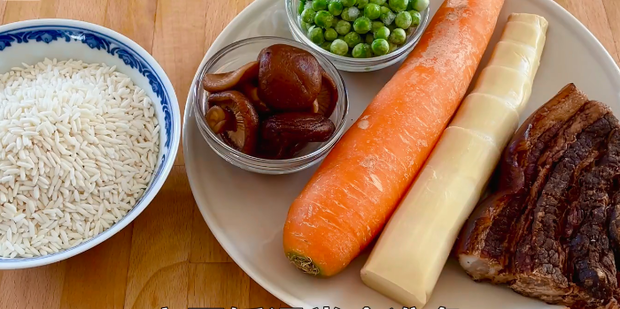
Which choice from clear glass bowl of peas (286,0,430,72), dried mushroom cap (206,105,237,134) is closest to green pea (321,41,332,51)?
clear glass bowl of peas (286,0,430,72)

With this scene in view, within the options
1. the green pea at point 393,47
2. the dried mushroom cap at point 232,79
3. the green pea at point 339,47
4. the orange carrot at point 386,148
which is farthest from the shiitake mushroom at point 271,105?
the green pea at point 393,47

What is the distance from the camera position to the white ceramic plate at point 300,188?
1.47 metres

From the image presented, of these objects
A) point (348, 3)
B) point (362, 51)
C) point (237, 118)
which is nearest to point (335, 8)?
point (348, 3)

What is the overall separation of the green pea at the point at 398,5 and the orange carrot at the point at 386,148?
14 centimetres

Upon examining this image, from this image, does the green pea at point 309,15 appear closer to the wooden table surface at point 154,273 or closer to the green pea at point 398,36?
the green pea at point 398,36

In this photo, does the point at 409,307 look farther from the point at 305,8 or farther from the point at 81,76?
the point at 81,76

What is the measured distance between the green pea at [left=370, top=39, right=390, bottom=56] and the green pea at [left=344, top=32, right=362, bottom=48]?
0.18ft

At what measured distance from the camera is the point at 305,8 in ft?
6.14

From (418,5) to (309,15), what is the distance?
370 mm

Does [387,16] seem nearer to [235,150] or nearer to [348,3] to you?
[348,3]

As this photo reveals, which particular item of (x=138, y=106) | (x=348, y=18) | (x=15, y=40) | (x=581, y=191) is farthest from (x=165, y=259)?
(x=581, y=191)

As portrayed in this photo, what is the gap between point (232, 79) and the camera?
1562 mm

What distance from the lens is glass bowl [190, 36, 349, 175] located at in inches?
61.1

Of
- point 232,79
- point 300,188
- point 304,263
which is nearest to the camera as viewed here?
point 304,263
